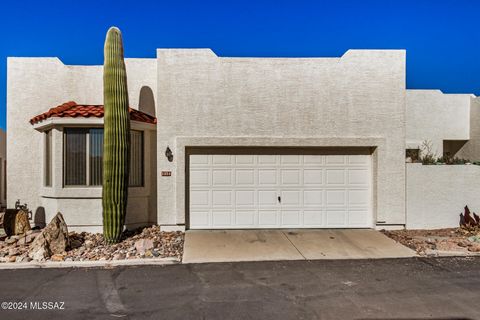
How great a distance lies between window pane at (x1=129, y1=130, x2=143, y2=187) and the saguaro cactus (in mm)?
1681

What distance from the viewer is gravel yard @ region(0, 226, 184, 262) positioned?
6.69 m

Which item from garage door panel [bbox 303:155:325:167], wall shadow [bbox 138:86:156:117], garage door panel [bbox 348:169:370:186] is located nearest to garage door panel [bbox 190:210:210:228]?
garage door panel [bbox 303:155:325:167]

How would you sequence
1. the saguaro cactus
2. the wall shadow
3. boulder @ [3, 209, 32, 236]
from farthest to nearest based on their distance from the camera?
the wall shadow < boulder @ [3, 209, 32, 236] < the saguaro cactus

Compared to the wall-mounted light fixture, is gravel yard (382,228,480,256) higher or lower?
lower

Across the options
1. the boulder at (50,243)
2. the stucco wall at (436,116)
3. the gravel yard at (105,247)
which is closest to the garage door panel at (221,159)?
the gravel yard at (105,247)

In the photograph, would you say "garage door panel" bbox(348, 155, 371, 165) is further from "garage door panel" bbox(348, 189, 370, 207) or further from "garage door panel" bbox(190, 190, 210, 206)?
"garage door panel" bbox(190, 190, 210, 206)

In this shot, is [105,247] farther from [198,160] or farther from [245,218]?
[245,218]

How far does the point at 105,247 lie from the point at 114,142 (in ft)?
7.79

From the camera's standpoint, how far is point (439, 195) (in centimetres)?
886

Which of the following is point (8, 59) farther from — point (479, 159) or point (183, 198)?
point (479, 159)

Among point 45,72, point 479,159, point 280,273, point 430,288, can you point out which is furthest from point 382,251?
point 479,159

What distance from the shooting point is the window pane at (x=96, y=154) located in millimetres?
8703

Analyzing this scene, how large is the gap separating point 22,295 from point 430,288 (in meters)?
6.51

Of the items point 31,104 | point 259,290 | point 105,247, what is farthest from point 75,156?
point 259,290
